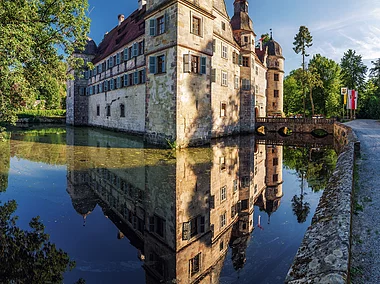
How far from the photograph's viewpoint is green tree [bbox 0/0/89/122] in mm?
8070

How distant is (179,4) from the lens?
15375mm

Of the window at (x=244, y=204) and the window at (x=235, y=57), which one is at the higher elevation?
the window at (x=235, y=57)

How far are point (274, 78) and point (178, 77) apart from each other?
95.3ft

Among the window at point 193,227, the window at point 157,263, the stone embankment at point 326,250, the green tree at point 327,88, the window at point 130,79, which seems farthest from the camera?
the green tree at point 327,88

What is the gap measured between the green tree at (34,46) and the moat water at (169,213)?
2954 mm

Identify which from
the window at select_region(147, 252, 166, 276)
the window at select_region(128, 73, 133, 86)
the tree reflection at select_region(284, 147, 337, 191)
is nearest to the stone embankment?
the window at select_region(147, 252, 166, 276)

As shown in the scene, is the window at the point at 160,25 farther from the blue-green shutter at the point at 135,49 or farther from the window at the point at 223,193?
the window at the point at 223,193

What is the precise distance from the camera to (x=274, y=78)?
132 ft

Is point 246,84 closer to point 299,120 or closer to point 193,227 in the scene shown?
point 299,120

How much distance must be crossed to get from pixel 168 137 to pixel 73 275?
12.9 metres

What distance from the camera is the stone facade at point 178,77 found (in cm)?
1597

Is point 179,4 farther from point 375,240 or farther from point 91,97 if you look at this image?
point 91,97

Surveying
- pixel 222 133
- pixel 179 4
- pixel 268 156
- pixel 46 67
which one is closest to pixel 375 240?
pixel 268 156

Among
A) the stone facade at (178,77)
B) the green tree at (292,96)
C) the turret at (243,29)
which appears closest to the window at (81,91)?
the stone facade at (178,77)
